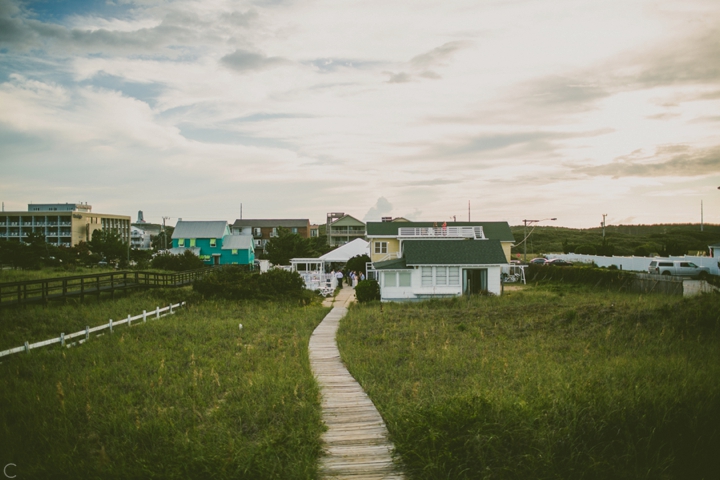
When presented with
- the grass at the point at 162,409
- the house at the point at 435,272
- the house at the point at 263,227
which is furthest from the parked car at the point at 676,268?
the house at the point at 263,227

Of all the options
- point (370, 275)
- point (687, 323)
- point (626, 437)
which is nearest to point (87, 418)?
point (626, 437)

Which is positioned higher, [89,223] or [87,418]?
[89,223]

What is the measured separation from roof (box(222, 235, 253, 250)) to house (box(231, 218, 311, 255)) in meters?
18.6

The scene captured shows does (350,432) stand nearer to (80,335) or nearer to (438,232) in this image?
(80,335)

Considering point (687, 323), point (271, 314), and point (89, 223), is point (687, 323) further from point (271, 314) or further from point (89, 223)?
point (89, 223)

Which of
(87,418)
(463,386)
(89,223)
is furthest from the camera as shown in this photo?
(89,223)

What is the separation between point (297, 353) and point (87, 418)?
5999 millimetres

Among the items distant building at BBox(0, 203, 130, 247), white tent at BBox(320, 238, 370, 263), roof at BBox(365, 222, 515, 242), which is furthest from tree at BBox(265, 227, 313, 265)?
distant building at BBox(0, 203, 130, 247)

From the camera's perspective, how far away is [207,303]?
86.5 ft

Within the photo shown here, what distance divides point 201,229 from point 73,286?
1923 inches

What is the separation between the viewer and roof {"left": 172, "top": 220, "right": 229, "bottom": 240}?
232 feet

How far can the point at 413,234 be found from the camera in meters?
42.6

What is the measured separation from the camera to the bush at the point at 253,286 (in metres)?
27.9

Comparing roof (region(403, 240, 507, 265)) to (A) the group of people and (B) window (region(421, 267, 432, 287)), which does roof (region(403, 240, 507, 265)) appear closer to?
(B) window (region(421, 267, 432, 287))
